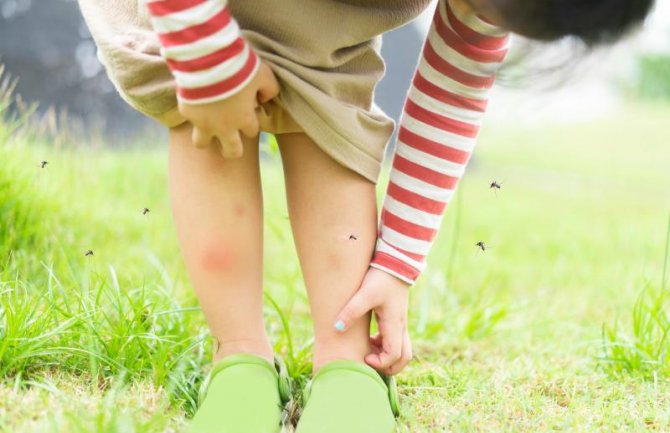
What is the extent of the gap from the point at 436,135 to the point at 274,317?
2.08ft

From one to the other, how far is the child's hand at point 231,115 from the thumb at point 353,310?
263mm

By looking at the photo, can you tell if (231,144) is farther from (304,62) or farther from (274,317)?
(274,317)

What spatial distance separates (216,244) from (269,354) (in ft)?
0.61

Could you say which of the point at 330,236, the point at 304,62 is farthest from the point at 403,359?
the point at 304,62

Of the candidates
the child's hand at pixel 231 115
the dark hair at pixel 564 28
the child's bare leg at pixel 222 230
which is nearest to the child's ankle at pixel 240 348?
the child's bare leg at pixel 222 230

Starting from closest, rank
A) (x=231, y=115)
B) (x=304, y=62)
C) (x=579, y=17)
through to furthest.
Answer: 1. (x=579, y=17)
2. (x=231, y=115)
3. (x=304, y=62)

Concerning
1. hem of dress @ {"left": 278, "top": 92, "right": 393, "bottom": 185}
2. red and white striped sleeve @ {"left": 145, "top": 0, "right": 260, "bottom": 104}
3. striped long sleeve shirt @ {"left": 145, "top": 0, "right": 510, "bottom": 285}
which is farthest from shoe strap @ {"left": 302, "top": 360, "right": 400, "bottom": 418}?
red and white striped sleeve @ {"left": 145, "top": 0, "right": 260, "bottom": 104}

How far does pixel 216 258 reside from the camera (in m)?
1.18

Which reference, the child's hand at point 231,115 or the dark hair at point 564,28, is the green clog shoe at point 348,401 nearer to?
the child's hand at point 231,115

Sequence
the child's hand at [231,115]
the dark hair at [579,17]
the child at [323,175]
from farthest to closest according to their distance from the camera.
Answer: the child at [323,175]
the child's hand at [231,115]
the dark hair at [579,17]

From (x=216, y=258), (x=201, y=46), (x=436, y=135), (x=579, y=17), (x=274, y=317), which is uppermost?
(x=579, y=17)

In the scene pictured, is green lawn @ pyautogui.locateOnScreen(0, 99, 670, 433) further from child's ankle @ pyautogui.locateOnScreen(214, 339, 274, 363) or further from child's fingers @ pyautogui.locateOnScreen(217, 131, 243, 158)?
child's fingers @ pyautogui.locateOnScreen(217, 131, 243, 158)

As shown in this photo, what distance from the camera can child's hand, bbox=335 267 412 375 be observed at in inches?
46.3

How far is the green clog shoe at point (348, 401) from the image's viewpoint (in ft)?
3.58
